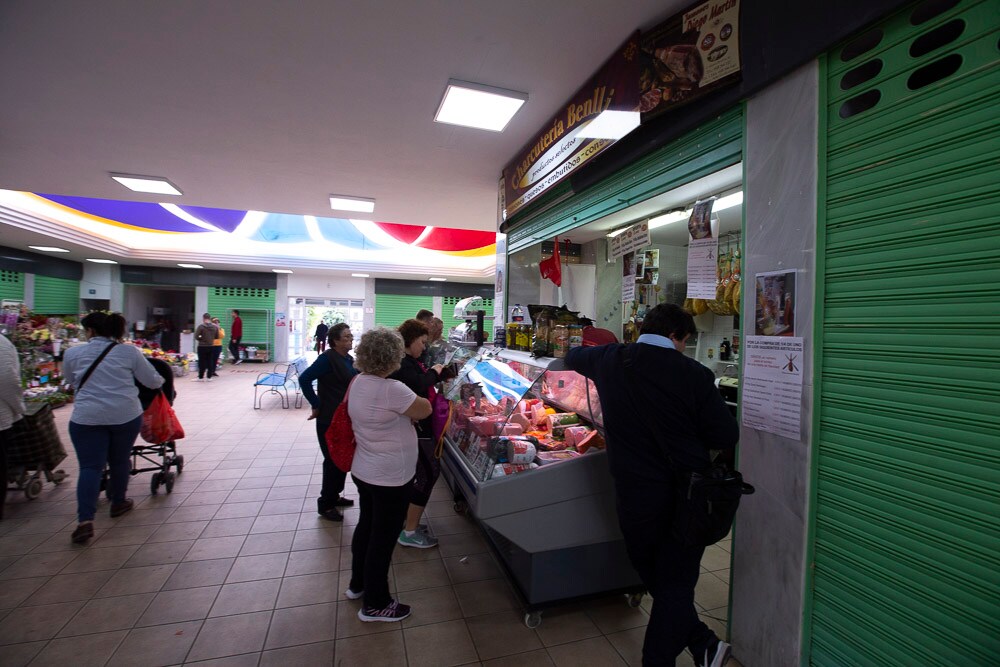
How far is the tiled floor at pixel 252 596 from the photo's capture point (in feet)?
7.63

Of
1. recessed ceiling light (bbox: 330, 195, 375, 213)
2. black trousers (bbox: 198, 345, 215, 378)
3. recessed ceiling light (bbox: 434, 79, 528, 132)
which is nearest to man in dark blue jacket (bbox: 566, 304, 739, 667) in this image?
recessed ceiling light (bbox: 434, 79, 528, 132)

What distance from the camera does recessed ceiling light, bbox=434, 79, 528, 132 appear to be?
3.29 m

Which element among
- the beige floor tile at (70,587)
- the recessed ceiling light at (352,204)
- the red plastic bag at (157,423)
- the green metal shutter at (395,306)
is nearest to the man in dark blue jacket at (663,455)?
the beige floor tile at (70,587)

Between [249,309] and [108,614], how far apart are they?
15.5 m

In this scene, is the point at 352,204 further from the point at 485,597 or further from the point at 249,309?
the point at 249,309

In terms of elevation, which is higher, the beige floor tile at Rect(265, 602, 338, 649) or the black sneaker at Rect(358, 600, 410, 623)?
the black sneaker at Rect(358, 600, 410, 623)

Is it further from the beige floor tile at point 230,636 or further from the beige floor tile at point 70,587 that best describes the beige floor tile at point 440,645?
the beige floor tile at point 70,587

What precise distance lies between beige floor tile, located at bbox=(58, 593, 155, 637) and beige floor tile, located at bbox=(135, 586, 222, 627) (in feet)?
0.16

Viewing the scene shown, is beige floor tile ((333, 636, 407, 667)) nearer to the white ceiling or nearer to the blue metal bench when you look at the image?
the white ceiling

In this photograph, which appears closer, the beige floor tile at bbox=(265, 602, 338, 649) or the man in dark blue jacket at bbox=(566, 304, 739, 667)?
the man in dark blue jacket at bbox=(566, 304, 739, 667)

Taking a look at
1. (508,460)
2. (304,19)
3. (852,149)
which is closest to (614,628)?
(508,460)

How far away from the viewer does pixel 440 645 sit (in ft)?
7.86

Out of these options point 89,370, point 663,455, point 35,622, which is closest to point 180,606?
point 35,622

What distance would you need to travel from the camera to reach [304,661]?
226 centimetres
